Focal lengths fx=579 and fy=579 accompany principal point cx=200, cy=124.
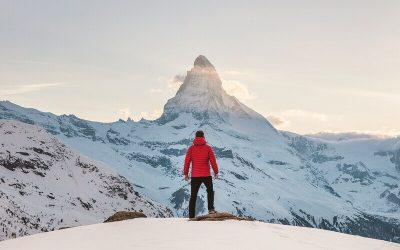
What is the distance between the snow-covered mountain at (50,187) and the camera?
4624 inches

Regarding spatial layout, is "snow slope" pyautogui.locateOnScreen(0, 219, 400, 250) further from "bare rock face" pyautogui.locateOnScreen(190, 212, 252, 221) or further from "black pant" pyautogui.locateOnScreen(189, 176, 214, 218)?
"black pant" pyautogui.locateOnScreen(189, 176, 214, 218)

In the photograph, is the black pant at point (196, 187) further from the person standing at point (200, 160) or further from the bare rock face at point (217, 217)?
the bare rock face at point (217, 217)

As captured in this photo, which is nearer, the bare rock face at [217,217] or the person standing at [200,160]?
the bare rock face at [217,217]

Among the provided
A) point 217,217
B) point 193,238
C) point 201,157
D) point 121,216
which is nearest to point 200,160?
point 201,157

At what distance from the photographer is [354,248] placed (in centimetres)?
1304

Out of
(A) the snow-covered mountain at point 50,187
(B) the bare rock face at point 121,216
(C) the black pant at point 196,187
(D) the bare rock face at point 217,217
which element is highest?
(C) the black pant at point 196,187

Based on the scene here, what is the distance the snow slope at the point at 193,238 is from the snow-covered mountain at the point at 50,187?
87.5 metres

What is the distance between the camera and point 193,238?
13109 mm

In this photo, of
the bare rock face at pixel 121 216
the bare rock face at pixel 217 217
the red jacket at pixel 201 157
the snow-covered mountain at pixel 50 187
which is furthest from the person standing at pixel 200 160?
the snow-covered mountain at pixel 50 187

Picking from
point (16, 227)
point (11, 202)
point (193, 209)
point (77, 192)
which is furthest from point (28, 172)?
point (193, 209)

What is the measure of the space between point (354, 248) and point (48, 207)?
126 m

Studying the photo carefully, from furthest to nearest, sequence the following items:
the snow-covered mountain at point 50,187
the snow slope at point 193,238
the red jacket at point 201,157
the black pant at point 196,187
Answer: the snow-covered mountain at point 50,187 → the black pant at point 196,187 → the red jacket at point 201,157 → the snow slope at point 193,238

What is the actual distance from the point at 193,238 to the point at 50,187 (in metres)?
142

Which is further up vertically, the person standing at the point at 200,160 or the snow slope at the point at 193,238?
the person standing at the point at 200,160
